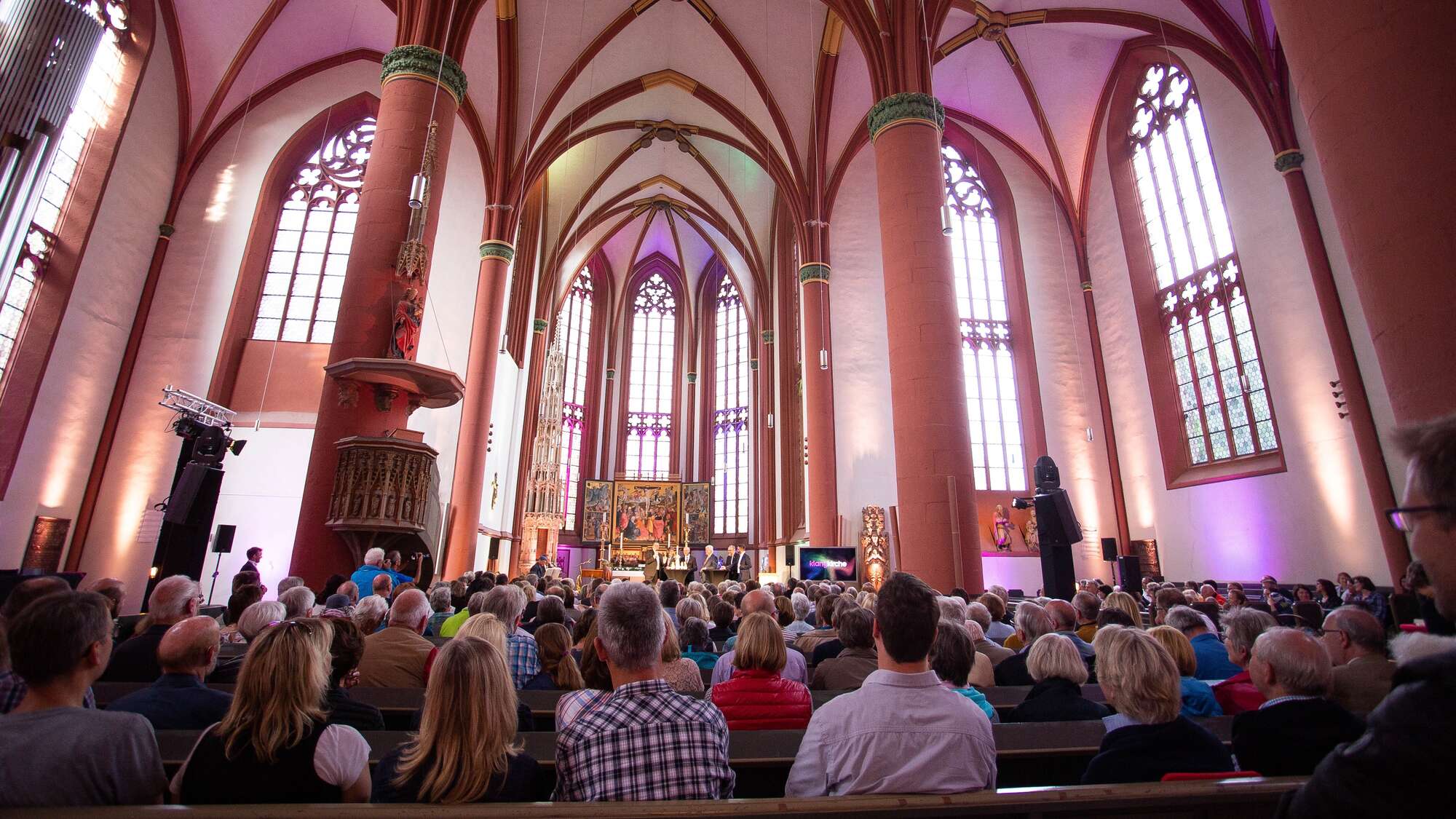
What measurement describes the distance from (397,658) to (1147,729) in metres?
3.19

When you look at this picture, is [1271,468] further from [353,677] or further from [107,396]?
[107,396]

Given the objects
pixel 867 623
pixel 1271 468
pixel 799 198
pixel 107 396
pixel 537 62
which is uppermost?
pixel 537 62

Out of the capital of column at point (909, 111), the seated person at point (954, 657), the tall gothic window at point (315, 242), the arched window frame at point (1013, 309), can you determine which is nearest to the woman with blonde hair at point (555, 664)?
the seated person at point (954, 657)

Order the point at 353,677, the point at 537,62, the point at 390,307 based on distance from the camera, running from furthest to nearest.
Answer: the point at 537,62, the point at 390,307, the point at 353,677

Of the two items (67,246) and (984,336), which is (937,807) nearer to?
(67,246)

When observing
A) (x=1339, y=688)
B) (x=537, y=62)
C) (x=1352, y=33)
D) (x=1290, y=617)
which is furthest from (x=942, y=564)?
(x=537, y=62)

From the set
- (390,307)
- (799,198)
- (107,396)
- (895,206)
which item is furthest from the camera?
(799,198)

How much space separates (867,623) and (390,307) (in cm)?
680

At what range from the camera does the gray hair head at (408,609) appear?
3689mm

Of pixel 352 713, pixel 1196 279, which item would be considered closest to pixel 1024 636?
pixel 352 713

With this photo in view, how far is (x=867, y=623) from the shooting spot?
12.4 ft

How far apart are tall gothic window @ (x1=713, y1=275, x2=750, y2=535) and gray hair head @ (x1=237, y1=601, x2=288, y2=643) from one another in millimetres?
22230

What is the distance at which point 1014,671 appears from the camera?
3930mm

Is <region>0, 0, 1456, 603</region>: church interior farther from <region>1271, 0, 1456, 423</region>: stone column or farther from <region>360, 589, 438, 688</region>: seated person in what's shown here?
<region>1271, 0, 1456, 423</region>: stone column
